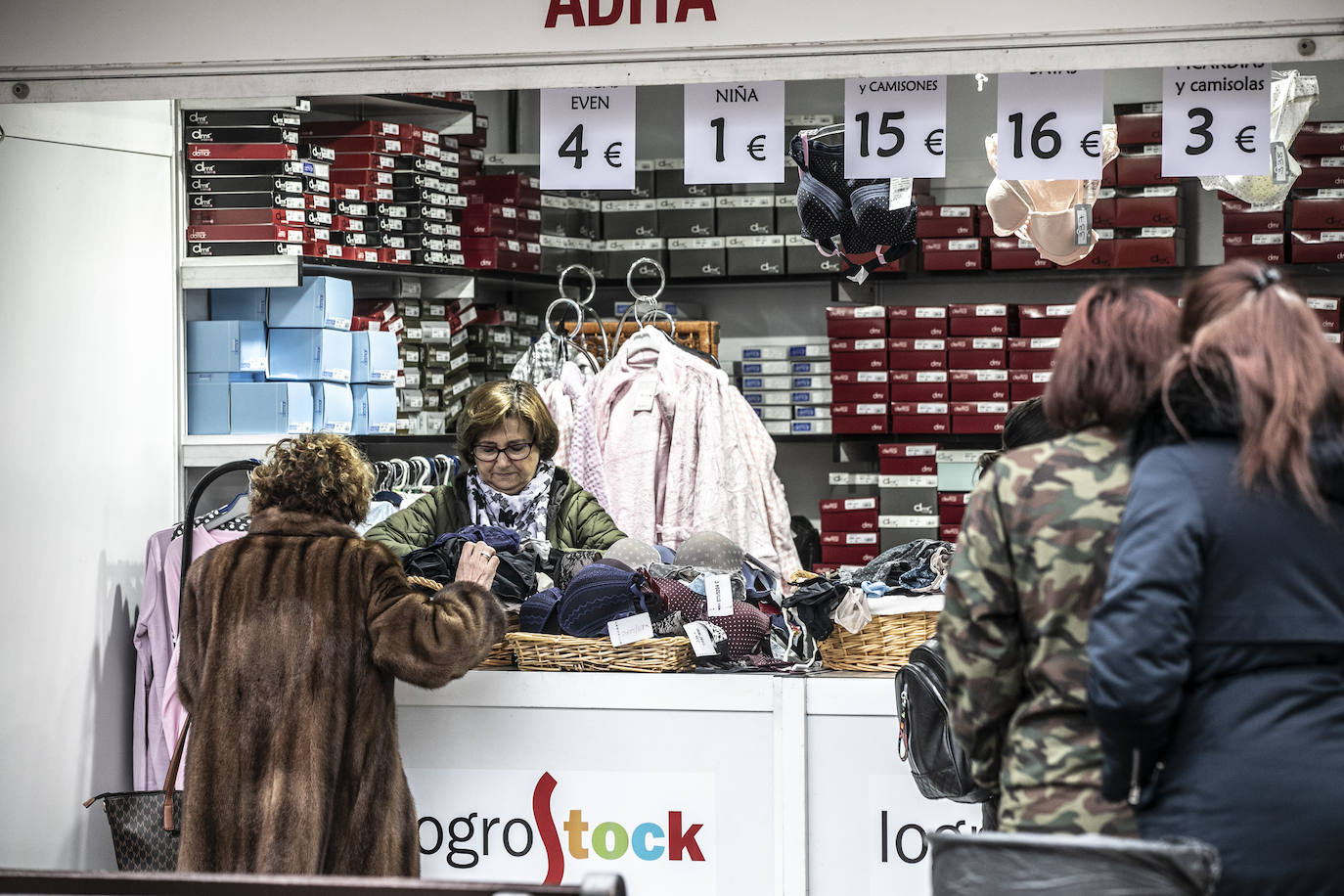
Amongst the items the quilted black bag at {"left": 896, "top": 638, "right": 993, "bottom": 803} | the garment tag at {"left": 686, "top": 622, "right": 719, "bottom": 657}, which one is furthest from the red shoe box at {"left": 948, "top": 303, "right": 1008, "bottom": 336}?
the quilted black bag at {"left": 896, "top": 638, "right": 993, "bottom": 803}

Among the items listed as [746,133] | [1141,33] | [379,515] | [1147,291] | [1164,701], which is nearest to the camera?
[1164,701]

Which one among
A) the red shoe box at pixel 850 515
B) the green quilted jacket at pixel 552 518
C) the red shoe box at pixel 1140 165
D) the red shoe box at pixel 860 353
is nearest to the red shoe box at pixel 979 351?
the red shoe box at pixel 860 353

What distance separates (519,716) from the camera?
147 inches

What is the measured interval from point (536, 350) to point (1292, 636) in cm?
421

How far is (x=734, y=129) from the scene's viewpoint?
359cm

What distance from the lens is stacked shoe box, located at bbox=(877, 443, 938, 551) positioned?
6.77m

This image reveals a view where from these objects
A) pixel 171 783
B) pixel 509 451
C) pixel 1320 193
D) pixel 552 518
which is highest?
pixel 1320 193

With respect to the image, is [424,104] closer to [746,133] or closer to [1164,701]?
[746,133]

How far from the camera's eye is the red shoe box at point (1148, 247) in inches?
261

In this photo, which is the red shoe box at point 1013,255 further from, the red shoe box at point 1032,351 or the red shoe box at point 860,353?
the red shoe box at point 860,353

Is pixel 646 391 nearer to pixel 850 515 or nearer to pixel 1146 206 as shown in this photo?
pixel 850 515

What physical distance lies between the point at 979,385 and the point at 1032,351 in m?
0.28

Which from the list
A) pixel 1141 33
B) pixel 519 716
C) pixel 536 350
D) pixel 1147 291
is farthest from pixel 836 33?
pixel 536 350

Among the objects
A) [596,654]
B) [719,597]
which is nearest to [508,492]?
[596,654]
